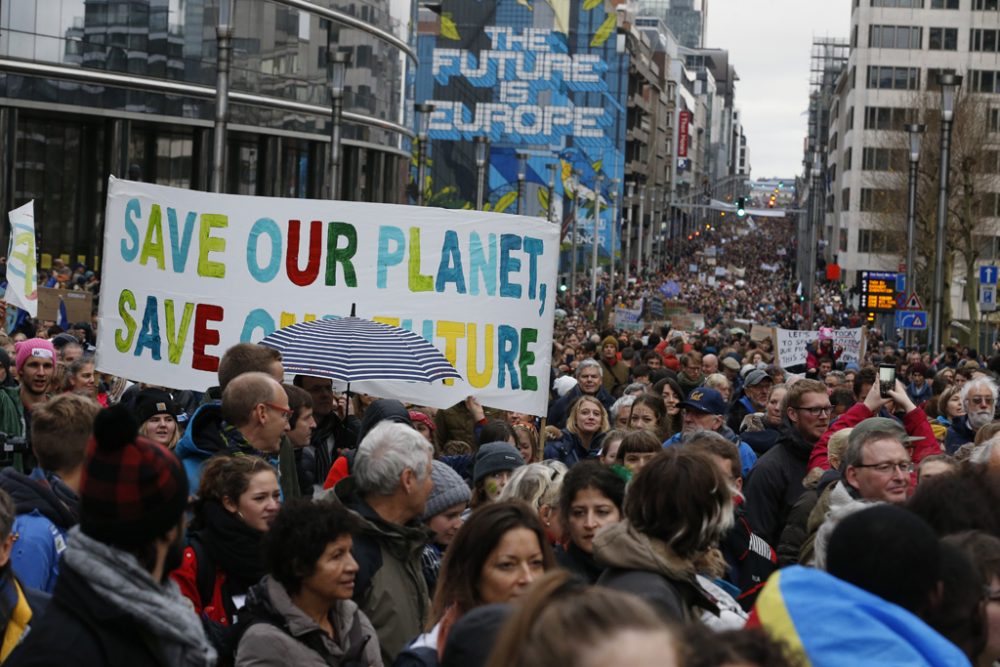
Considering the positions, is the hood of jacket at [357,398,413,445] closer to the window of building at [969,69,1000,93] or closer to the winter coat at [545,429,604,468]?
the winter coat at [545,429,604,468]

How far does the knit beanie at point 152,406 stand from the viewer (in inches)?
320

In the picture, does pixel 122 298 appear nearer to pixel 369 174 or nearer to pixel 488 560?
pixel 488 560

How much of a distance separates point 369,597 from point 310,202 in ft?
16.1

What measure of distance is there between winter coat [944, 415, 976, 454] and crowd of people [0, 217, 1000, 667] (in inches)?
75.3

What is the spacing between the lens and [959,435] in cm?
1112

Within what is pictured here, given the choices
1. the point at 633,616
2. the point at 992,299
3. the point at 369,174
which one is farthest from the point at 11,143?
the point at 633,616

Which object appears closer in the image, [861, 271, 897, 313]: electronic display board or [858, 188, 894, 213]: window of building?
[861, 271, 897, 313]: electronic display board

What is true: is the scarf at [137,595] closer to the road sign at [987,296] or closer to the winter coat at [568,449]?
the winter coat at [568,449]

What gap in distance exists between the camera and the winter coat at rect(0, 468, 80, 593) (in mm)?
5273

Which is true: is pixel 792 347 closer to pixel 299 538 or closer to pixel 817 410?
pixel 817 410

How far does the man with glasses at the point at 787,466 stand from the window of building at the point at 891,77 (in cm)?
9060

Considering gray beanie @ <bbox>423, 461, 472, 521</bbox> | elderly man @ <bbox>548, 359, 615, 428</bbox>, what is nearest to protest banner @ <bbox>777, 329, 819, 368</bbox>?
elderly man @ <bbox>548, 359, 615, 428</bbox>

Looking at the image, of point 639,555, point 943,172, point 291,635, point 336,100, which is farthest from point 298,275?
point 943,172

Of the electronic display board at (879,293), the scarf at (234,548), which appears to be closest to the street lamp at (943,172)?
the electronic display board at (879,293)
